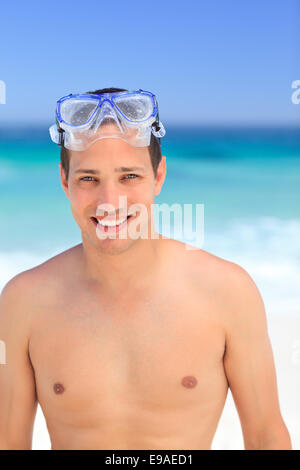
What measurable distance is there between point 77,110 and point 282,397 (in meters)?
2.73

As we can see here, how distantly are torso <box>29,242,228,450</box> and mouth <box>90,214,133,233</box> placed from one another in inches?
13.2

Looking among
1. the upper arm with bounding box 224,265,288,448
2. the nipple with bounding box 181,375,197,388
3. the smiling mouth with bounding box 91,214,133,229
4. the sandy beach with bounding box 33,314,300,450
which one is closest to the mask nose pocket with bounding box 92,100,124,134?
the smiling mouth with bounding box 91,214,133,229

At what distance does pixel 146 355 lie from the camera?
231cm

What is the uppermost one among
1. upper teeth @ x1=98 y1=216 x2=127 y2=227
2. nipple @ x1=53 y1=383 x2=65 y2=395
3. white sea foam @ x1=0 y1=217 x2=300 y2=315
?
white sea foam @ x1=0 y1=217 x2=300 y2=315

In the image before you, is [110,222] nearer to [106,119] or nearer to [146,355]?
[106,119]

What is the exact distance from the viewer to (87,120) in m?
2.23

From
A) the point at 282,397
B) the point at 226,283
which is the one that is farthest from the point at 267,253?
the point at 226,283

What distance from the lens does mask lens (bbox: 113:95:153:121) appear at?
7.39 ft

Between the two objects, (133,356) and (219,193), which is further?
(219,193)

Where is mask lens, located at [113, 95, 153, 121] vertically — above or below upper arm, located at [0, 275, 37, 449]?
above

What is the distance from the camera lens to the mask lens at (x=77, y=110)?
2.26 m

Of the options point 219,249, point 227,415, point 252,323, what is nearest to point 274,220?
point 219,249

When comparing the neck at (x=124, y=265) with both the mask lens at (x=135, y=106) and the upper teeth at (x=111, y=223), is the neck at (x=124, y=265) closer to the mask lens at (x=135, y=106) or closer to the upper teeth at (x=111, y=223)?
the upper teeth at (x=111, y=223)

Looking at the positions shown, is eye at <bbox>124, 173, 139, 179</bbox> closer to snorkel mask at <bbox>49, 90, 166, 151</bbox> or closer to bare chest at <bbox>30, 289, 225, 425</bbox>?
snorkel mask at <bbox>49, 90, 166, 151</bbox>
